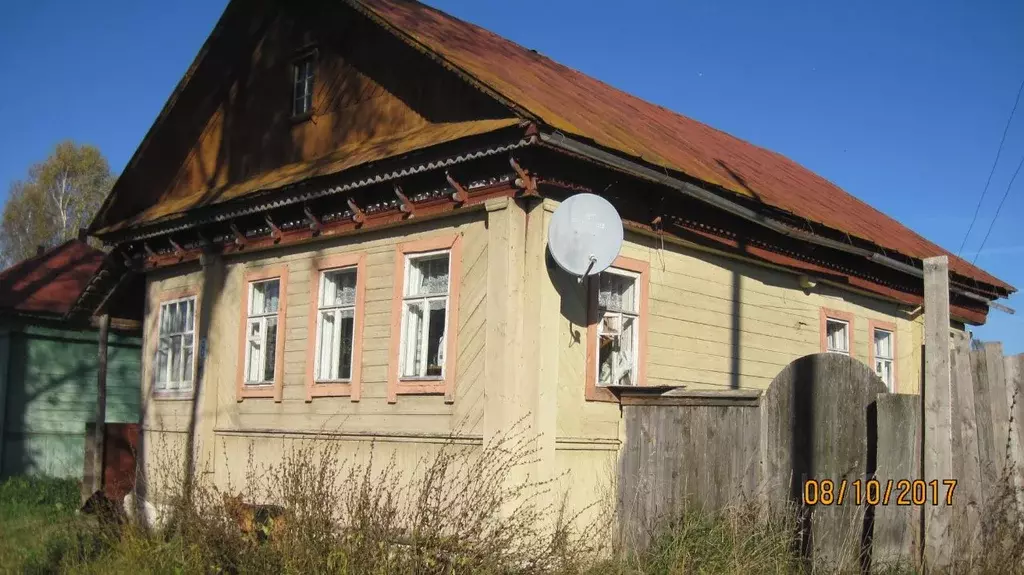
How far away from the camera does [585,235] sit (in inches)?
357

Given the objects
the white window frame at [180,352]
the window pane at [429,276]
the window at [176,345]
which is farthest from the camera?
the window at [176,345]

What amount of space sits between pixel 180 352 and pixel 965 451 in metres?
10.5

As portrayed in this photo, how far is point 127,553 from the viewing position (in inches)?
335

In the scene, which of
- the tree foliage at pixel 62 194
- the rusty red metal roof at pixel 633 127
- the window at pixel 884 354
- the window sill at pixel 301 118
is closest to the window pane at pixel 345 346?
the window sill at pixel 301 118

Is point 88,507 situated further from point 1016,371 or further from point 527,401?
point 1016,371

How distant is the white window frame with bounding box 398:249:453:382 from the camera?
10.0 meters

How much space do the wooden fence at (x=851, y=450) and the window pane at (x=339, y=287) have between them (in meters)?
4.46

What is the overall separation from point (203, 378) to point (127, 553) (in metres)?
4.95

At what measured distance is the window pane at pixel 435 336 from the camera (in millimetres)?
10188

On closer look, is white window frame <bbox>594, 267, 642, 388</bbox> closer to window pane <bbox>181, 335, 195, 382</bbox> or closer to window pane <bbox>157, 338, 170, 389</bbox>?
window pane <bbox>181, 335, 195, 382</bbox>

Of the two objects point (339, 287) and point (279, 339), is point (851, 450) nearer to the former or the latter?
point (339, 287)

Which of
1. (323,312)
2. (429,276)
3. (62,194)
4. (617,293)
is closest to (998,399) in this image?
(617,293)
